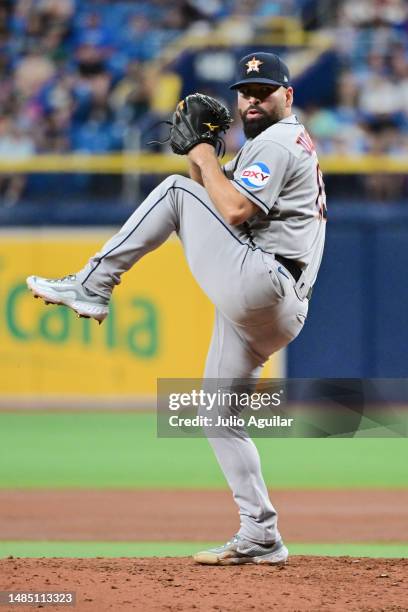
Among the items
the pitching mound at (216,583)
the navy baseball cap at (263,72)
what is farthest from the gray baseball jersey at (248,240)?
the pitching mound at (216,583)

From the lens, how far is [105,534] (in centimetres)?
628

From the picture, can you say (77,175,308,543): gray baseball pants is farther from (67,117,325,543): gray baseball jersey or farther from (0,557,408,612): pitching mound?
(0,557,408,612): pitching mound

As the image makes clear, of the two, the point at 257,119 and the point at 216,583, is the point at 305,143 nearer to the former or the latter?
the point at 257,119

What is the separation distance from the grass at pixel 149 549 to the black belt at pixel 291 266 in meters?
1.75

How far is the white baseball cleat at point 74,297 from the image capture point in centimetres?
454

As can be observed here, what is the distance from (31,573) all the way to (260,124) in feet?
6.52

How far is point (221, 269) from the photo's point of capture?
14.7 ft

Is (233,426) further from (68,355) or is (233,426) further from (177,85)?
(177,85)

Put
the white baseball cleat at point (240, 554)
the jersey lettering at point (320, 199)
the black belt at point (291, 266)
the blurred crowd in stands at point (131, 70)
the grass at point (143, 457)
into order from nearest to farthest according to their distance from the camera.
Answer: the black belt at point (291, 266), the jersey lettering at point (320, 199), the white baseball cleat at point (240, 554), the grass at point (143, 457), the blurred crowd in stands at point (131, 70)

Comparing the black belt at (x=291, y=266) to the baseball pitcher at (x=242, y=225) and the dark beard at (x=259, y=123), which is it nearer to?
the baseball pitcher at (x=242, y=225)

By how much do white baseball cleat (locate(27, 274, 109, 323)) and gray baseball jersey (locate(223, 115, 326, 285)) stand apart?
0.66 meters

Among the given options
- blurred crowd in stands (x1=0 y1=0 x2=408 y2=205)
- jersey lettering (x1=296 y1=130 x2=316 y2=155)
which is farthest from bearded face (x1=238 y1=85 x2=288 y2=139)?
blurred crowd in stands (x1=0 y1=0 x2=408 y2=205)

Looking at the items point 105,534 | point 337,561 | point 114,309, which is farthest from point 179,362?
point 337,561

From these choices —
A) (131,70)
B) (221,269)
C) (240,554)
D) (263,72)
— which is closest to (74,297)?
(221,269)
